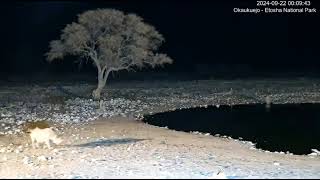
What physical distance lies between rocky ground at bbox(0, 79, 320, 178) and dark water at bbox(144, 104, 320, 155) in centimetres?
195

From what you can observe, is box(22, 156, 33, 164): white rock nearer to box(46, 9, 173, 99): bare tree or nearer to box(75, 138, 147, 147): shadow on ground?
box(75, 138, 147, 147): shadow on ground

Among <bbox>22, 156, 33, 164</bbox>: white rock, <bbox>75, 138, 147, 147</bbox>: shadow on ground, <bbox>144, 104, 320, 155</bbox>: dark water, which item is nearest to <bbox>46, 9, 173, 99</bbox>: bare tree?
<bbox>144, 104, 320, 155</bbox>: dark water

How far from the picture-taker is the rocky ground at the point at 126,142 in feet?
56.2

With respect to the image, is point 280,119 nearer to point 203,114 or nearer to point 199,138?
point 203,114

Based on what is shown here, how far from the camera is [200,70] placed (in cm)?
8050

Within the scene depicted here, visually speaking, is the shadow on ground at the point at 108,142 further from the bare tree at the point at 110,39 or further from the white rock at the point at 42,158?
the bare tree at the point at 110,39

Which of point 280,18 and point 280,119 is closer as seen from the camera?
point 280,119

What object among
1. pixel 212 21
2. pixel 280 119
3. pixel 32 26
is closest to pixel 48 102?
pixel 280 119

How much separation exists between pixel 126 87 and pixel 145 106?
15785 mm

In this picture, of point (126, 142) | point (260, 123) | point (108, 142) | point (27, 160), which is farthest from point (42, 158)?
point (260, 123)

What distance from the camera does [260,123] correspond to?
37.1 meters

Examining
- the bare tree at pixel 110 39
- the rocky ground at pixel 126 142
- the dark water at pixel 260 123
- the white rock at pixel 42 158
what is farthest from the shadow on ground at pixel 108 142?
the bare tree at pixel 110 39

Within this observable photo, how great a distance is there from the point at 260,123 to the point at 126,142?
46.4 ft

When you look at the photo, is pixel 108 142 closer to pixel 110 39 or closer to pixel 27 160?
pixel 27 160
